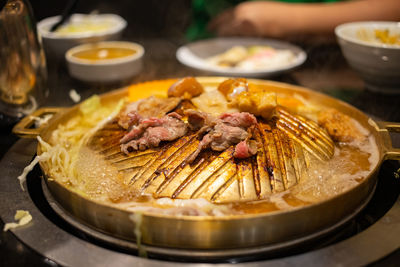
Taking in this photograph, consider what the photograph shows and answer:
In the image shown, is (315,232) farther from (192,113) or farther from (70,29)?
(70,29)

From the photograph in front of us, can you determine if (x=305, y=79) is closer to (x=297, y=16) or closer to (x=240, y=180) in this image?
(x=297, y=16)

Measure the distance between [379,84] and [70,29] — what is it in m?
3.49

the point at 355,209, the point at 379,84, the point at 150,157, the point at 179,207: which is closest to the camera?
the point at 179,207

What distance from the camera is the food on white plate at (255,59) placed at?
3.68 meters

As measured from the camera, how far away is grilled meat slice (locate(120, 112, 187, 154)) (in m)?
1.78

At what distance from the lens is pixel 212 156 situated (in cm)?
171

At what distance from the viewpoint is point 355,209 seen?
5.25 feet

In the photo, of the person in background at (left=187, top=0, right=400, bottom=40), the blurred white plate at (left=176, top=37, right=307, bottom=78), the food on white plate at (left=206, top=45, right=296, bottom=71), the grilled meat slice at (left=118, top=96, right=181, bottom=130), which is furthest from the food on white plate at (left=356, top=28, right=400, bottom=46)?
the grilled meat slice at (left=118, top=96, right=181, bottom=130)

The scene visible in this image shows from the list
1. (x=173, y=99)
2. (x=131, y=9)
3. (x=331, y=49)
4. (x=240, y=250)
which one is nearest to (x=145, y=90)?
(x=173, y=99)

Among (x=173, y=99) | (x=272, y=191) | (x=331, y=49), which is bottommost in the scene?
(x=331, y=49)

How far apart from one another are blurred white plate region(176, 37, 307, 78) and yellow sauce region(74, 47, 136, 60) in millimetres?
564

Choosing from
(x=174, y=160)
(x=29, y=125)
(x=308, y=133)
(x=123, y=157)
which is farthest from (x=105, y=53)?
(x=308, y=133)

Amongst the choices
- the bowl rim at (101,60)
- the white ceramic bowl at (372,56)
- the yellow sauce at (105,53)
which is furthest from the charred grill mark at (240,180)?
the yellow sauce at (105,53)

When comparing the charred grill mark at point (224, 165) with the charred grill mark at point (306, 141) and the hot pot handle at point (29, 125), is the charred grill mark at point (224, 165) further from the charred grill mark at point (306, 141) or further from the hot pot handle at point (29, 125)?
the hot pot handle at point (29, 125)
